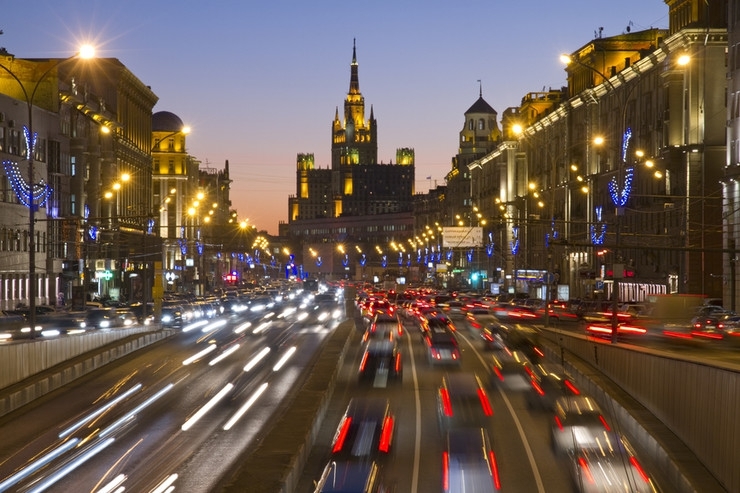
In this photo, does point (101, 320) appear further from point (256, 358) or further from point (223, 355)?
point (256, 358)

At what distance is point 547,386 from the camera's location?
124 feet

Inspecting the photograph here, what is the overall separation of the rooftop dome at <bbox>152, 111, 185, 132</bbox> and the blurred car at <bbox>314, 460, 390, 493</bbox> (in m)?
150

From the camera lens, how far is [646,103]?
84250 millimetres

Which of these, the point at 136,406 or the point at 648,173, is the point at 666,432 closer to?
the point at 136,406

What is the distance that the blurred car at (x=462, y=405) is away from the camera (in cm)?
3011

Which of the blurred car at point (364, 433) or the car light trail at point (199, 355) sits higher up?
the blurred car at point (364, 433)

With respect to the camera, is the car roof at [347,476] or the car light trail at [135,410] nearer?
the car roof at [347,476]

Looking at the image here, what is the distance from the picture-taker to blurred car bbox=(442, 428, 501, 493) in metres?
19.6

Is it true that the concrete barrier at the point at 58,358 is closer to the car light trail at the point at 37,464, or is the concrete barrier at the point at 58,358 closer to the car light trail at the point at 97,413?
the car light trail at the point at 97,413

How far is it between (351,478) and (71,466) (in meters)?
8.72

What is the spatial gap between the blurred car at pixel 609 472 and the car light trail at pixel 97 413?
1345cm

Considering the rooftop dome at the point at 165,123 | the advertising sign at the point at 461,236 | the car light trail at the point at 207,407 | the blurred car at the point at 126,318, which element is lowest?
the car light trail at the point at 207,407

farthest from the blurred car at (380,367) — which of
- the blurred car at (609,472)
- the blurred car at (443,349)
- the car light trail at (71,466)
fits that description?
the blurred car at (609,472)

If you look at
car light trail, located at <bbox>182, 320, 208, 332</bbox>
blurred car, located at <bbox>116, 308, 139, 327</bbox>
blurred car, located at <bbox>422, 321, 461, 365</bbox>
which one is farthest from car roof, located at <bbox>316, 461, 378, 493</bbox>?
car light trail, located at <bbox>182, 320, 208, 332</bbox>
